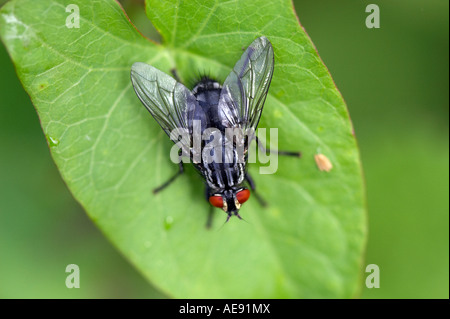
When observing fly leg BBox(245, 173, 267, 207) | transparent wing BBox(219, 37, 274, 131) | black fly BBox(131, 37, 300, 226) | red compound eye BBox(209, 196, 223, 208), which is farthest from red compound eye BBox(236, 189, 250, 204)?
transparent wing BBox(219, 37, 274, 131)

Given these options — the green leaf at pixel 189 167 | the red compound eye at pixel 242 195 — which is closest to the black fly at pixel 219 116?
the red compound eye at pixel 242 195

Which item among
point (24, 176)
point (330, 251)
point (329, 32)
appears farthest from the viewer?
point (329, 32)

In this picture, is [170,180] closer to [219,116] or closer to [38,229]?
[219,116]

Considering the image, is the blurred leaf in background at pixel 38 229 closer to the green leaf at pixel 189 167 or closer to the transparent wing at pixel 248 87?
the green leaf at pixel 189 167

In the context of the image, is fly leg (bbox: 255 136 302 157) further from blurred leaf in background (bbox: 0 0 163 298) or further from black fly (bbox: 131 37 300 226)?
blurred leaf in background (bbox: 0 0 163 298)

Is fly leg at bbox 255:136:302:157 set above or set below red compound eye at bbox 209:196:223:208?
above

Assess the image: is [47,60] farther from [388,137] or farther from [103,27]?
[388,137]

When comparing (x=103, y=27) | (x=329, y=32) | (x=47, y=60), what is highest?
(x=329, y=32)
